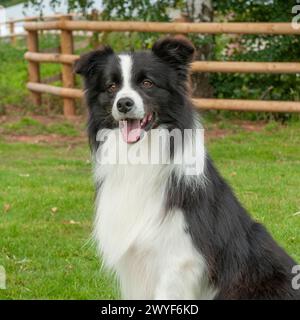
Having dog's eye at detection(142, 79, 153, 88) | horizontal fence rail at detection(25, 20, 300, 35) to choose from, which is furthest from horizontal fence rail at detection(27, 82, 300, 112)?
dog's eye at detection(142, 79, 153, 88)

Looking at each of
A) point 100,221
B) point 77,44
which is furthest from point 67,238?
point 77,44

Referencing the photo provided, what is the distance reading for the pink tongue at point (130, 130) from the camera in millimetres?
4957

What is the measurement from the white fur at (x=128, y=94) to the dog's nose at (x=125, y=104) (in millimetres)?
25

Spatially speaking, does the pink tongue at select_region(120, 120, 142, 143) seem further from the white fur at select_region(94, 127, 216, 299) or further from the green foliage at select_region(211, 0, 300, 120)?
the green foliage at select_region(211, 0, 300, 120)

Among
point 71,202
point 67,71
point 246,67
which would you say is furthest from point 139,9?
point 71,202

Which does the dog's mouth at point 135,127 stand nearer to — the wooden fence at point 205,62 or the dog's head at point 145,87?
the dog's head at point 145,87

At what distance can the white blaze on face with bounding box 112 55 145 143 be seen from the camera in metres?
4.86

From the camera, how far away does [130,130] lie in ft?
16.4

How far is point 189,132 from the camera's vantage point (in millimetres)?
4941

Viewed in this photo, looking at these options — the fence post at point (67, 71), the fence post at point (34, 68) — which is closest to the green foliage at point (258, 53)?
the fence post at point (67, 71)

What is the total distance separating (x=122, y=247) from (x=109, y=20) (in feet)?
30.8

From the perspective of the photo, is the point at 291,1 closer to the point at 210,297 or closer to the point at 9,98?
the point at 9,98

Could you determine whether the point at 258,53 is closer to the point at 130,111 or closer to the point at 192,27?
the point at 192,27

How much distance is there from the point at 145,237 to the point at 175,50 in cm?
125
